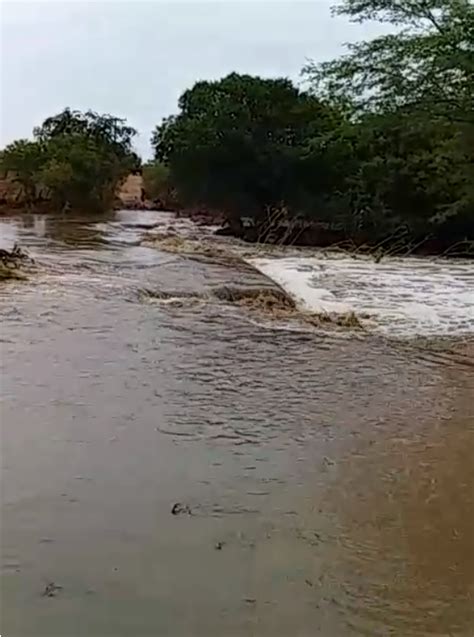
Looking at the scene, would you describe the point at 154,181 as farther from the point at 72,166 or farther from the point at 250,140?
the point at 250,140

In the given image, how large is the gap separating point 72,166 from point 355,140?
19.8 meters

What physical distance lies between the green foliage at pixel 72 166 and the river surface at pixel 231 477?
106 ft

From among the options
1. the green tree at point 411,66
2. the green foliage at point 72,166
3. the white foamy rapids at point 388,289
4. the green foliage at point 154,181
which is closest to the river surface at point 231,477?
the white foamy rapids at point 388,289

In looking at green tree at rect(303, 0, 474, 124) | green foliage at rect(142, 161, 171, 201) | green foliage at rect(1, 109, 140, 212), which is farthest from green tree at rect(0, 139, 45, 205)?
green tree at rect(303, 0, 474, 124)

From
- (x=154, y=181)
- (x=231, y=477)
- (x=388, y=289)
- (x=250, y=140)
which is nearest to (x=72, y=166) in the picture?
(x=154, y=181)

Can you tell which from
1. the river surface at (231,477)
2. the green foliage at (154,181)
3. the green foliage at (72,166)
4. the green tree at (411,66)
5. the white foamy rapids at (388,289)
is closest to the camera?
the river surface at (231,477)

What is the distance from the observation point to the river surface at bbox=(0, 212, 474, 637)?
3596 millimetres

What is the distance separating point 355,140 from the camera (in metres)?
26.2

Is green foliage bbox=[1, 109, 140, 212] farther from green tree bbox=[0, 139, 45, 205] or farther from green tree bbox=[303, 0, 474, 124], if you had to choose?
green tree bbox=[303, 0, 474, 124]

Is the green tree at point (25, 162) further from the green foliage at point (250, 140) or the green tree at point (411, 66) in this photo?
the green tree at point (411, 66)

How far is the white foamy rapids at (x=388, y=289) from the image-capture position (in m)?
12.0

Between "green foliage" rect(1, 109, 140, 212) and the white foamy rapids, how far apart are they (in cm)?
2204

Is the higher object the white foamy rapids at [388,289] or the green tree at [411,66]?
the green tree at [411,66]

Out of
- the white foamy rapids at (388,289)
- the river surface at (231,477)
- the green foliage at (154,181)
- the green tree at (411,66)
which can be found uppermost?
the green tree at (411,66)
